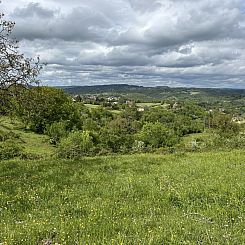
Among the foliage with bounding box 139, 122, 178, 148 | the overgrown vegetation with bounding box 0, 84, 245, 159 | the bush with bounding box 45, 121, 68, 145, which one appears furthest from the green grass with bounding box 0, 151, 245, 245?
the foliage with bounding box 139, 122, 178, 148

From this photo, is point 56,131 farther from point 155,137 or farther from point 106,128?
point 106,128

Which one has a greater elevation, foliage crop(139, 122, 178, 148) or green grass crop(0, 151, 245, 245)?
green grass crop(0, 151, 245, 245)

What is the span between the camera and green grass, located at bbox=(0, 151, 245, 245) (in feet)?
25.6

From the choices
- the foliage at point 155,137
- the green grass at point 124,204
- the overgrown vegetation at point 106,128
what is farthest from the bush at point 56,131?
the green grass at point 124,204

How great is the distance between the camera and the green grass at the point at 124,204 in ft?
25.6

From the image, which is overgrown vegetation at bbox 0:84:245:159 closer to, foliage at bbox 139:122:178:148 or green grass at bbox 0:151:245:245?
foliage at bbox 139:122:178:148

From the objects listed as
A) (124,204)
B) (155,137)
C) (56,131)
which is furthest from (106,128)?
(124,204)

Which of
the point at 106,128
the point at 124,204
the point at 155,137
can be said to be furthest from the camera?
the point at 106,128

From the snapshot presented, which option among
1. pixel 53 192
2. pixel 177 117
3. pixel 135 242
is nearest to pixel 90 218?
pixel 135 242

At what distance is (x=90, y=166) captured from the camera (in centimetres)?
1975

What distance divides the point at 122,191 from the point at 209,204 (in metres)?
3.51

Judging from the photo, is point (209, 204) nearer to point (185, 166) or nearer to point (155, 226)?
point (155, 226)

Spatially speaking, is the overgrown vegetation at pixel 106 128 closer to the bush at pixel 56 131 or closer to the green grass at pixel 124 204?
the bush at pixel 56 131

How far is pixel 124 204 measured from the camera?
10.9 m
